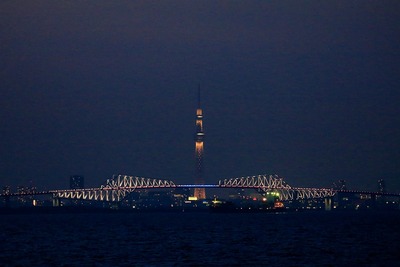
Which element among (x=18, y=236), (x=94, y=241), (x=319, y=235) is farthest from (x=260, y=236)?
(x=18, y=236)

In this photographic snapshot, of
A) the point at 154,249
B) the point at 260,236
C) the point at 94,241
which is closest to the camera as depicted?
Answer: the point at 154,249

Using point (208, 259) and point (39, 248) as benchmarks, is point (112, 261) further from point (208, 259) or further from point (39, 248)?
point (39, 248)

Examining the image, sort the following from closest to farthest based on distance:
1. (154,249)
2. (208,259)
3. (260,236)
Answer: (208,259) → (154,249) → (260,236)

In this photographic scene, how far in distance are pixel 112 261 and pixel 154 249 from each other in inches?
442

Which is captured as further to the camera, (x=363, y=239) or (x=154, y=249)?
(x=363, y=239)

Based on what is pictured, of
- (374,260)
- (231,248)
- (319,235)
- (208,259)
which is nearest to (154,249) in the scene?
(231,248)

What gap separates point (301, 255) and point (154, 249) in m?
12.4

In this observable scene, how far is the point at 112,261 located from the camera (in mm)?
59625

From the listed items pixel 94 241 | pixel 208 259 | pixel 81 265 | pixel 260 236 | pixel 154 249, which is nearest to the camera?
pixel 81 265

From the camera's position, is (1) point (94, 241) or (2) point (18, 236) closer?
(1) point (94, 241)

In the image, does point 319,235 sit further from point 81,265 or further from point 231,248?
point 81,265

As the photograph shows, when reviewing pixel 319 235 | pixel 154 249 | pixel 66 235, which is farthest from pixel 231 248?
pixel 66 235

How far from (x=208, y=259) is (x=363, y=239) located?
25.5m

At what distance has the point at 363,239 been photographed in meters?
82.6
